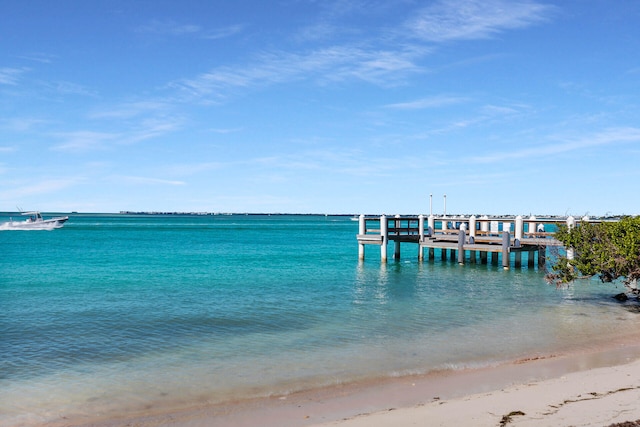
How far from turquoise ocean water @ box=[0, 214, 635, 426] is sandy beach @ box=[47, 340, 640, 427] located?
67 centimetres

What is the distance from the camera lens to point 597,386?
9.74 metres

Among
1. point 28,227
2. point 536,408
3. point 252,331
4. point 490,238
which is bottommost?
point 252,331

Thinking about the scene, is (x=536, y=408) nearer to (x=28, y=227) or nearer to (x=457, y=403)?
(x=457, y=403)

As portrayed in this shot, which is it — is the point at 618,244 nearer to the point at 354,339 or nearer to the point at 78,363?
the point at 354,339

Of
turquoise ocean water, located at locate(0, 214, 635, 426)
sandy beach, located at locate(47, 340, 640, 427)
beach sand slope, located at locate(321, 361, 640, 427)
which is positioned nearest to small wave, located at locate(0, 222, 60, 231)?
turquoise ocean water, located at locate(0, 214, 635, 426)

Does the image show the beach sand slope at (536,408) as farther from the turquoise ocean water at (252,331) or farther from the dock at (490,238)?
the dock at (490,238)

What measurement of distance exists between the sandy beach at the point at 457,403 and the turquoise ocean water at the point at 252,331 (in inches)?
26.6

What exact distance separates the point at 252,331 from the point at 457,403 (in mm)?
8197

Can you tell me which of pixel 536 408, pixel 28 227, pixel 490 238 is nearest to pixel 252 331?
pixel 536 408

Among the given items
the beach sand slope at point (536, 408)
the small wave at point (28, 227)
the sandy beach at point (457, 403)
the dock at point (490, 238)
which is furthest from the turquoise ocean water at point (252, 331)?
the small wave at point (28, 227)

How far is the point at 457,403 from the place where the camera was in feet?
29.8

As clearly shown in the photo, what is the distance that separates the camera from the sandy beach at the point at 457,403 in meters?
8.24

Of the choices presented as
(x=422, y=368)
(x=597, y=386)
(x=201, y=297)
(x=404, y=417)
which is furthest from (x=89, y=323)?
(x=597, y=386)

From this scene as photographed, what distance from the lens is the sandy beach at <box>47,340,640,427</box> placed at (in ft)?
27.0
